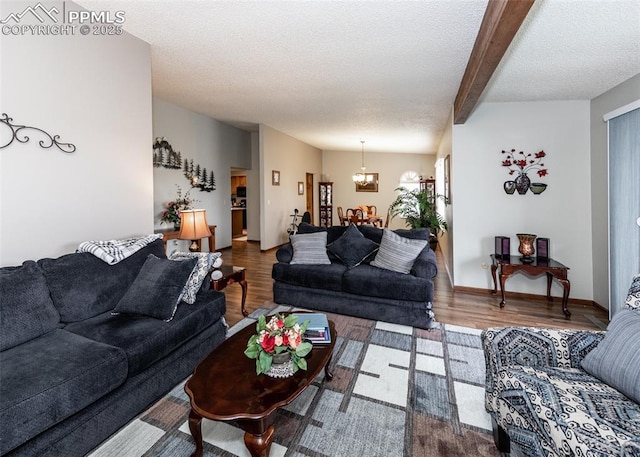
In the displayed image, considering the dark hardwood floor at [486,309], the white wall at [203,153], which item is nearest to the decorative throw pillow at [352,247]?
the dark hardwood floor at [486,309]

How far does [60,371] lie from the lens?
1449 millimetres

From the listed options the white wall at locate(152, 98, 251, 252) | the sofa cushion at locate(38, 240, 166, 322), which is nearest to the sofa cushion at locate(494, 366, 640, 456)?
the sofa cushion at locate(38, 240, 166, 322)

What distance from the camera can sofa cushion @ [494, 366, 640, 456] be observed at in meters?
1.08

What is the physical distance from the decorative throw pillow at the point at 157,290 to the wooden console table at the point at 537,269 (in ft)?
11.0

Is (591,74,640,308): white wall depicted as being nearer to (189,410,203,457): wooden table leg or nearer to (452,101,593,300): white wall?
(452,101,593,300): white wall

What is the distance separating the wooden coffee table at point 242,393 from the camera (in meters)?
1.30

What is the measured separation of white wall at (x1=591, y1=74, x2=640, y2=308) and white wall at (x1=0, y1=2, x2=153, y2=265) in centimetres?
484

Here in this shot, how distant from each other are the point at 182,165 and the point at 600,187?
20.3 feet

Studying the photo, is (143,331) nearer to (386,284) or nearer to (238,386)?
(238,386)

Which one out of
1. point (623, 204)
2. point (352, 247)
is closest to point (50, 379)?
point (352, 247)

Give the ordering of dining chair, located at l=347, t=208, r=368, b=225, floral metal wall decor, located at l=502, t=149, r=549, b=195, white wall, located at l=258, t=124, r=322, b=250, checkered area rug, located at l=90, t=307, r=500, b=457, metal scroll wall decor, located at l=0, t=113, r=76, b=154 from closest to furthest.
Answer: checkered area rug, located at l=90, t=307, r=500, b=457, metal scroll wall decor, located at l=0, t=113, r=76, b=154, floral metal wall decor, located at l=502, t=149, r=549, b=195, white wall, located at l=258, t=124, r=322, b=250, dining chair, located at l=347, t=208, r=368, b=225

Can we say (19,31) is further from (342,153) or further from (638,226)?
(342,153)

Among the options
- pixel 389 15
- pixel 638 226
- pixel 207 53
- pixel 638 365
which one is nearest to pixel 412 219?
pixel 638 226

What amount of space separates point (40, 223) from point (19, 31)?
1318 mm
